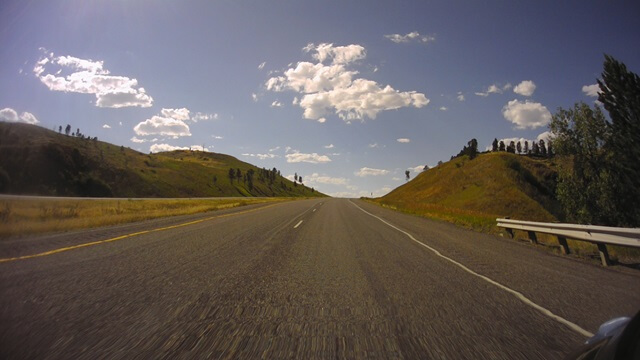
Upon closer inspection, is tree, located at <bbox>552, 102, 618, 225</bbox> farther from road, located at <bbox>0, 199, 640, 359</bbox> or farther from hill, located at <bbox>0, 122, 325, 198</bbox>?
hill, located at <bbox>0, 122, 325, 198</bbox>

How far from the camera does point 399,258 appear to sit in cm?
796

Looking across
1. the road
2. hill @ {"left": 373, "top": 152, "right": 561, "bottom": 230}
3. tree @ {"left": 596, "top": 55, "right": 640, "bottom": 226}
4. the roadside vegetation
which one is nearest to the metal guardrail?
the road

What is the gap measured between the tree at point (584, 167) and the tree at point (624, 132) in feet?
2.69

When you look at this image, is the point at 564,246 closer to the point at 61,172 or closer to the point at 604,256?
the point at 604,256

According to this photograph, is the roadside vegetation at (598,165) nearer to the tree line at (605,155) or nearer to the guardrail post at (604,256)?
the tree line at (605,155)

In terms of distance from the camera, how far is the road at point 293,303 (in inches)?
122

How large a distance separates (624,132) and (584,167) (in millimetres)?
6177

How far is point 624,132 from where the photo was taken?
32.1 meters

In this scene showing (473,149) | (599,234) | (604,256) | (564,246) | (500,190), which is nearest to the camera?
(599,234)

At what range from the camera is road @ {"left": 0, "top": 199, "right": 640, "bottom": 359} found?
10.2ft

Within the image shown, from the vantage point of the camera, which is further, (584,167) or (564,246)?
(584,167)

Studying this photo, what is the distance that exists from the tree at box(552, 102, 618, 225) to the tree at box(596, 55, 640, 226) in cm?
82

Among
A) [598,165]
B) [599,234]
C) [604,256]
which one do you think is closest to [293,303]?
[599,234]

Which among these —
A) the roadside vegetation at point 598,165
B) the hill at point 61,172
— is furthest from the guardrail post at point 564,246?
the hill at point 61,172
